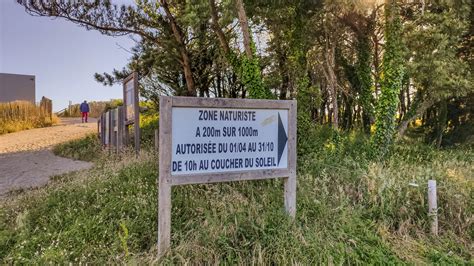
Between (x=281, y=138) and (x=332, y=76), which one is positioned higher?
(x=332, y=76)

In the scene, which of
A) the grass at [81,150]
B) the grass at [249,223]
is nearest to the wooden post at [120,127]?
the grass at [81,150]

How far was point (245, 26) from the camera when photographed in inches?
292

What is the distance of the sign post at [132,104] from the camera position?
298 inches

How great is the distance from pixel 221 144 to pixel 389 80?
6108 millimetres

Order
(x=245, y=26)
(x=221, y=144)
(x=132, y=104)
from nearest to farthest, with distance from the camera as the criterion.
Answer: (x=221, y=144) → (x=245, y=26) → (x=132, y=104)

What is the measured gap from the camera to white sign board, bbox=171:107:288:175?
316 centimetres

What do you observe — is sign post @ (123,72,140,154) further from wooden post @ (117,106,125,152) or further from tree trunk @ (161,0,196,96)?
tree trunk @ (161,0,196,96)

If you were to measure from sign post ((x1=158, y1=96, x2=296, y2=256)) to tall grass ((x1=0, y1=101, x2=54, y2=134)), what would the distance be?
57.3 ft

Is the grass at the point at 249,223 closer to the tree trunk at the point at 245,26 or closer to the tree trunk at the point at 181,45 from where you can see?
the tree trunk at the point at 245,26

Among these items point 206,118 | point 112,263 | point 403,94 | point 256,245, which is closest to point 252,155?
point 206,118

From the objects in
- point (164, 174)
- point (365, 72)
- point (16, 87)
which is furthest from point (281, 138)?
point (16, 87)

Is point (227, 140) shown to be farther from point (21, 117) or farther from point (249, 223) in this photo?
point (21, 117)

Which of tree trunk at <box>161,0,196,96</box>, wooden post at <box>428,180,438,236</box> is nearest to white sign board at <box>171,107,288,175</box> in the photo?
wooden post at <box>428,180,438,236</box>

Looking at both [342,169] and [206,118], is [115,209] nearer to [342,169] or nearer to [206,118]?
[206,118]
